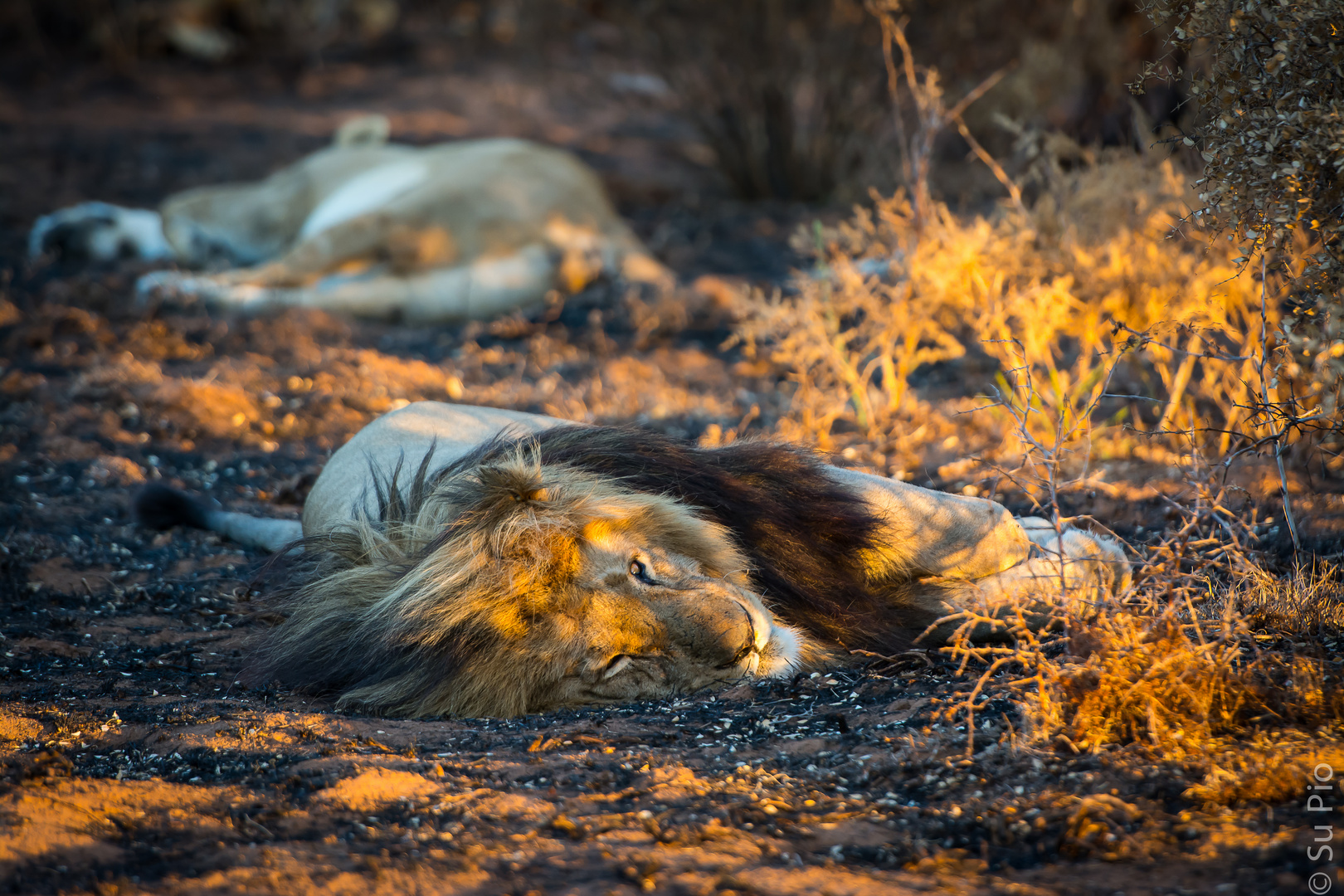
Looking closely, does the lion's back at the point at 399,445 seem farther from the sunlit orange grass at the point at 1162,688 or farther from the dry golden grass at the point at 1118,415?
the sunlit orange grass at the point at 1162,688

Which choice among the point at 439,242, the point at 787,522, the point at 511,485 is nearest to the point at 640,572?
the point at 511,485

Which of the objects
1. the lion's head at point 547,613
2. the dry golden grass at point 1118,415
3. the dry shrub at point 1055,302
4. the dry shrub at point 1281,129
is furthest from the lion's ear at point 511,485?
the dry shrub at point 1055,302

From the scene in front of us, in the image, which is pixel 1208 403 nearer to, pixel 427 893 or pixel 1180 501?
pixel 1180 501

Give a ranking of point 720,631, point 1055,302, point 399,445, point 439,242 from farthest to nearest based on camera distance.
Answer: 1. point 439,242
2. point 1055,302
3. point 399,445
4. point 720,631

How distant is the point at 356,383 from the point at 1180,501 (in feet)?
13.0

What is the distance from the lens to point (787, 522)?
304cm

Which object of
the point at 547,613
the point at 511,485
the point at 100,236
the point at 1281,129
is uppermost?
the point at 1281,129

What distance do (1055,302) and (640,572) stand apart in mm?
2441

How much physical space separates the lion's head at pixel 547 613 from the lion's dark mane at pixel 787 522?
0.43 feet

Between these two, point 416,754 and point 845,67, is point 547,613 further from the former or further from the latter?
point 845,67

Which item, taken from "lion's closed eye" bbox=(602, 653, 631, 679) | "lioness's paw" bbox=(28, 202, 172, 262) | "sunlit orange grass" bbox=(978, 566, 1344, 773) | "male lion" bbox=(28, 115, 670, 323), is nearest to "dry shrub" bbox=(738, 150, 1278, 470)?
"sunlit orange grass" bbox=(978, 566, 1344, 773)

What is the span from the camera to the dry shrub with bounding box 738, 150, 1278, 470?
4.24 meters

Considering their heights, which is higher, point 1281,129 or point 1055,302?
point 1281,129

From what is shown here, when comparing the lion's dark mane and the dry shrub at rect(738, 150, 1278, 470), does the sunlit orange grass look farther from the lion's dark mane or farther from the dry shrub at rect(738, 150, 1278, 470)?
the dry shrub at rect(738, 150, 1278, 470)
